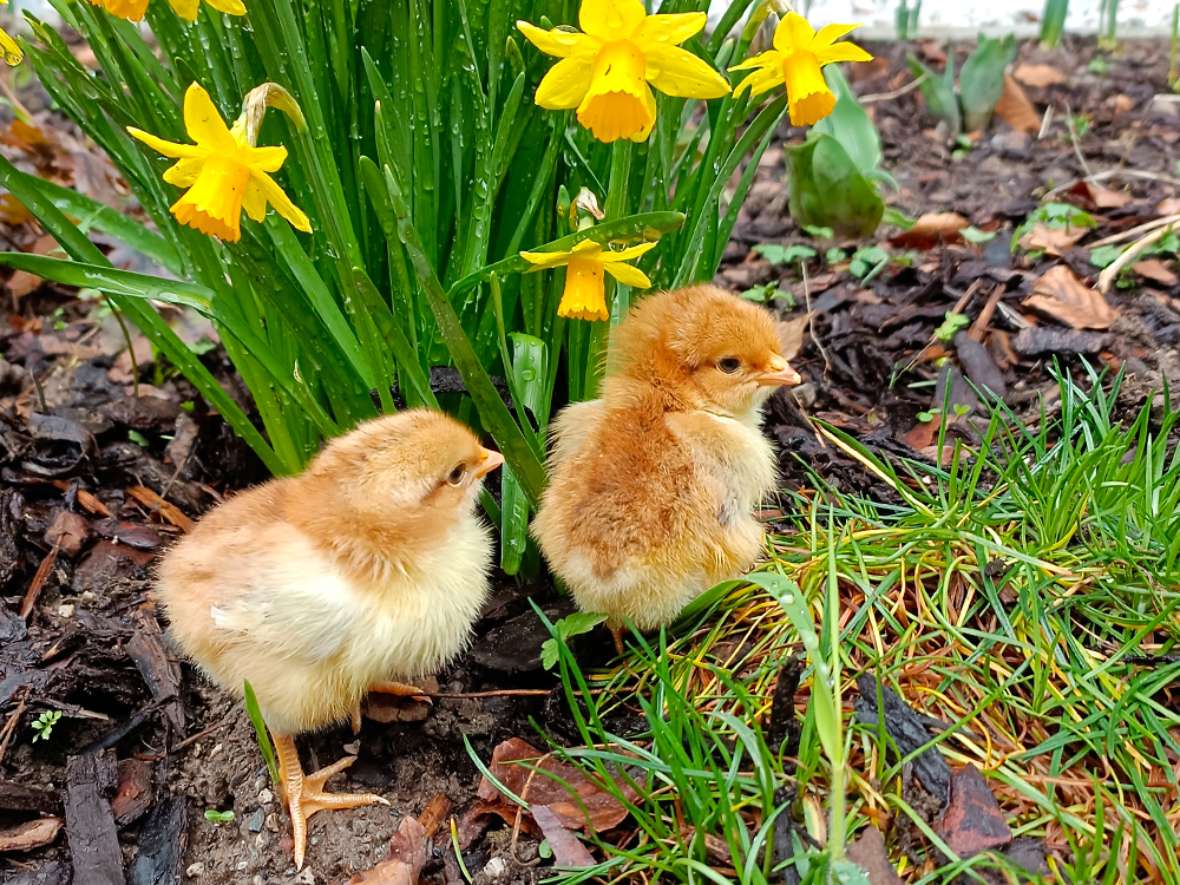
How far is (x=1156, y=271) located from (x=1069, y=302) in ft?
1.21

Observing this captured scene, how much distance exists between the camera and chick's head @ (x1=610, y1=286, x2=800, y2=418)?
7.35 feet

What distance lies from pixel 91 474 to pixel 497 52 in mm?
1672

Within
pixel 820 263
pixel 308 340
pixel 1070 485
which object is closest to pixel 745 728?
pixel 1070 485

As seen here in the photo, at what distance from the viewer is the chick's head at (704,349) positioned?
7.35 feet

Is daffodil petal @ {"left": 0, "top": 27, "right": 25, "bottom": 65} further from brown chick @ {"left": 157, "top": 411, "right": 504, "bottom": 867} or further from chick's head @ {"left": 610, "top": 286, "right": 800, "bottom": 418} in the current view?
chick's head @ {"left": 610, "top": 286, "right": 800, "bottom": 418}

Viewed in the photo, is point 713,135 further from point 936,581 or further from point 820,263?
point 820,263

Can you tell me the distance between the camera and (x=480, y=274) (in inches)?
83.0

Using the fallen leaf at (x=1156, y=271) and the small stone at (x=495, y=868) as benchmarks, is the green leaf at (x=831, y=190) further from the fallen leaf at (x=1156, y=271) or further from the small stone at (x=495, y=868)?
the small stone at (x=495, y=868)

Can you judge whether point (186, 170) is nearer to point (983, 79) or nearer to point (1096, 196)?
point (1096, 196)

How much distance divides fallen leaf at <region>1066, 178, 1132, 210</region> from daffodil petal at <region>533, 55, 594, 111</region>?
2.67m

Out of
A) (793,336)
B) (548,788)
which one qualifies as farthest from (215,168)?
(793,336)

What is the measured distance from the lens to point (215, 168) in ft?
5.86

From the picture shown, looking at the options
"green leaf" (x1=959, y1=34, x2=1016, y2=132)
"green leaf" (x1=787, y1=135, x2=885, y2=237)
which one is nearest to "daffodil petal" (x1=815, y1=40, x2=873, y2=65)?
"green leaf" (x1=787, y1=135, x2=885, y2=237)

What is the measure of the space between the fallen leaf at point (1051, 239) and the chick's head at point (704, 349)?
167 cm
